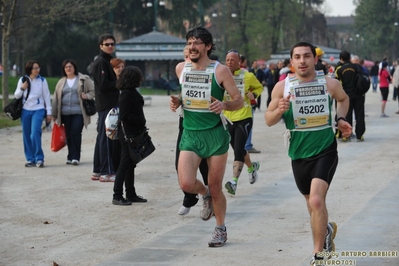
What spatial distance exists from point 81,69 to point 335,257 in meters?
65.6

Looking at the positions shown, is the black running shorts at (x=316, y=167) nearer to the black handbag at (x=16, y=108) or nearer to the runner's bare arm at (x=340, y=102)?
the runner's bare arm at (x=340, y=102)

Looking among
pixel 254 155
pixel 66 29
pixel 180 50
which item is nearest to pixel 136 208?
pixel 254 155

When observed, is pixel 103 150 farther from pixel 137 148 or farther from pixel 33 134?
pixel 33 134

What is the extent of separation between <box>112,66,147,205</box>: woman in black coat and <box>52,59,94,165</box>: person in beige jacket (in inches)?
136

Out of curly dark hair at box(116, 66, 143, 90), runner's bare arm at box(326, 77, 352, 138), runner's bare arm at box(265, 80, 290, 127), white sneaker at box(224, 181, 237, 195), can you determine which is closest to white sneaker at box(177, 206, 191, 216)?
white sneaker at box(224, 181, 237, 195)

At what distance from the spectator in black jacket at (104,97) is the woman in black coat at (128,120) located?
1636 millimetres

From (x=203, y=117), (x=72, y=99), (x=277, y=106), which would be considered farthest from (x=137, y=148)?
(x=72, y=99)

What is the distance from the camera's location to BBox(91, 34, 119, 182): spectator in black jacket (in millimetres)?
12570

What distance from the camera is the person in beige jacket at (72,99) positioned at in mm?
14375

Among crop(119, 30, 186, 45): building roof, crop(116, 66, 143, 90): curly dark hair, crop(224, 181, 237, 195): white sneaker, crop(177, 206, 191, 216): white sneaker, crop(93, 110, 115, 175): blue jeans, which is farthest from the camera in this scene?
crop(119, 30, 186, 45): building roof

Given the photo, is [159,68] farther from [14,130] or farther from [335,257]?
[335,257]

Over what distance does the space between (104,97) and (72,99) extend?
186cm

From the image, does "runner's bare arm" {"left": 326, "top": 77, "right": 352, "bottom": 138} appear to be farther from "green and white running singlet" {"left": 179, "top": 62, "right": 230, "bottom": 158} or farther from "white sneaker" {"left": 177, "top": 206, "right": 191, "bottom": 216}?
"white sneaker" {"left": 177, "top": 206, "right": 191, "bottom": 216}

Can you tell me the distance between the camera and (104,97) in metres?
12.7
